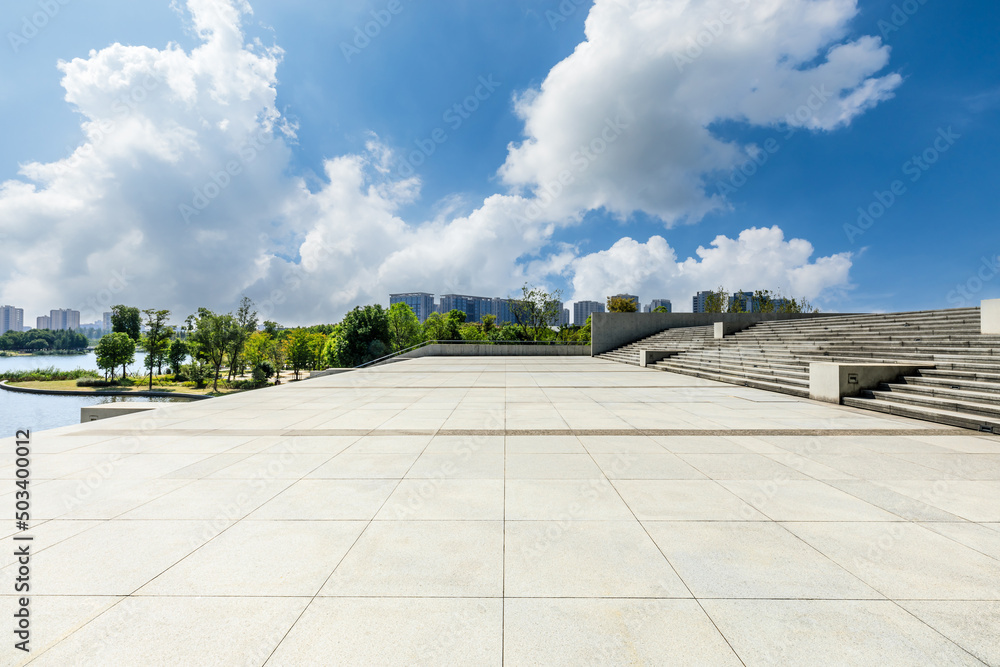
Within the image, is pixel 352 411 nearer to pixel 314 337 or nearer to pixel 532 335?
pixel 532 335

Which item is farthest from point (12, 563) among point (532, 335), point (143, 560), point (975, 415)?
point (532, 335)

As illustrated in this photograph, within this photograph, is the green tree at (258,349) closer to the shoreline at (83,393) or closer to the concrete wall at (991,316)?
the shoreline at (83,393)

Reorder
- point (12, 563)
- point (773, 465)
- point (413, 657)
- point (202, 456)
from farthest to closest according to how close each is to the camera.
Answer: point (202, 456) → point (773, 465) → point (12, 563) → point (413, 657)

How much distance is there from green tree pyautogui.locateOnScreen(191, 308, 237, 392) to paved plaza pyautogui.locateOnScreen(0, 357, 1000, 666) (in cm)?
5727

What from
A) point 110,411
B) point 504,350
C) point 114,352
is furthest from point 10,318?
point 110,411

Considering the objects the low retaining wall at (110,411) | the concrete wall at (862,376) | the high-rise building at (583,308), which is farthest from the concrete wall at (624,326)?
the high-rise building at (583,308)

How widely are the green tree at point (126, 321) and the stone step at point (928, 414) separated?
91113mm

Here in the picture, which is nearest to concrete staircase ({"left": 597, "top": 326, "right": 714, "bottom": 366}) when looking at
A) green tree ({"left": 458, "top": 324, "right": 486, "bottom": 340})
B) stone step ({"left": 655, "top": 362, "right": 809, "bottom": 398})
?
stone step ({"left": 655, "top": 362, "right": 809, "bottom": 398})

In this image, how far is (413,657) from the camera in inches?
87.5

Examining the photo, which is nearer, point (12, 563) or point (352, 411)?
point (12, 563)

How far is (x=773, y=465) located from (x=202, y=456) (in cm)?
834

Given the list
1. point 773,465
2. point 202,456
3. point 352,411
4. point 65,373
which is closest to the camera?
point 773,465

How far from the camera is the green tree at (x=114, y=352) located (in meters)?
58.0

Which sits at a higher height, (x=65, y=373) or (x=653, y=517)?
(x=653, y=517)
